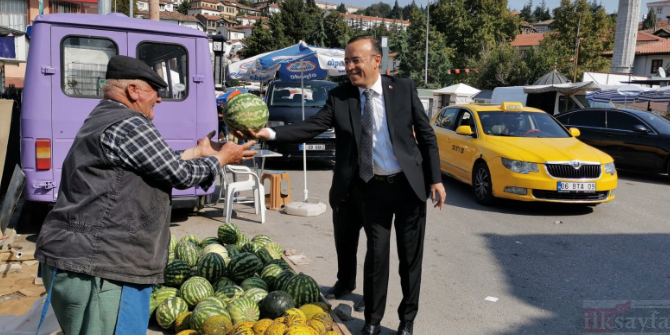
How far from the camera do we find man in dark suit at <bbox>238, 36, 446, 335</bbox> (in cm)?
407

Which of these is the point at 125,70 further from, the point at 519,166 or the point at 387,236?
the point at 519,166

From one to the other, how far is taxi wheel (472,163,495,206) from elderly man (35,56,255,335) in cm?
773

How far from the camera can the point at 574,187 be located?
8.91m

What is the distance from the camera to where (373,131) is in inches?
162

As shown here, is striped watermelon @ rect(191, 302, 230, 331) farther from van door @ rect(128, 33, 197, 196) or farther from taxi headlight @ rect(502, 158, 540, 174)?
taxi headlight @ rect(502, 158, 540, 174)

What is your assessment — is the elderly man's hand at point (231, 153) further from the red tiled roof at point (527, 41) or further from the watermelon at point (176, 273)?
the red tiled roof at point (527, 41)

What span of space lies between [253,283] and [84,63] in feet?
14.0

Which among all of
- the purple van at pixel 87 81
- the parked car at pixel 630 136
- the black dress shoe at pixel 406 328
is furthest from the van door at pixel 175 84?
the parked car at pixel 630 136

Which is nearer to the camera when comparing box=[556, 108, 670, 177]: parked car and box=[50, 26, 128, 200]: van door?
box=[50, 26, 128, 200]: van door

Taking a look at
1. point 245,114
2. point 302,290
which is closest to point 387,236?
point 302,290

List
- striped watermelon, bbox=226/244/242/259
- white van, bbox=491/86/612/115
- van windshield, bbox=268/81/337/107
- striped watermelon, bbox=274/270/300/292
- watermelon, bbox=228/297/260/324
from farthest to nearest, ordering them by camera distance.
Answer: white van, bbox=491/86/612/115
van windshield, bbox=268/81/337/107
striped watermelon, bbox=226/244/242/259
striped watermelon, bbox=274/270/300/292
watermelon, bbox=228/297/260/324

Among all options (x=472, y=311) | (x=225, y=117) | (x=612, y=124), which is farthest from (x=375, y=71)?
(x=612, y=124)

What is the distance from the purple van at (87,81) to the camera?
263 inches

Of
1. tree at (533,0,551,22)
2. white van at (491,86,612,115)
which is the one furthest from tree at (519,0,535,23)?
white van at (491,86,612,115)
